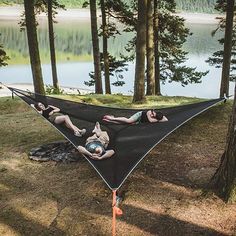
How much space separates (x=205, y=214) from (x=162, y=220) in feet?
1.95

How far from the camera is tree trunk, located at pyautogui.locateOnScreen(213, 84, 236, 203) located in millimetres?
4969

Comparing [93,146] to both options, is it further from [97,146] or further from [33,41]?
[33,41]

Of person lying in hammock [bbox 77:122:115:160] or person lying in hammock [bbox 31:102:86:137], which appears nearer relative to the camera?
person lying in hammock [bbox 77:122:115:160]

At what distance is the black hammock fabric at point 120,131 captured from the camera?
5111mm

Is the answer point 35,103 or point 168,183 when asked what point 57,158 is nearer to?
point 35,103

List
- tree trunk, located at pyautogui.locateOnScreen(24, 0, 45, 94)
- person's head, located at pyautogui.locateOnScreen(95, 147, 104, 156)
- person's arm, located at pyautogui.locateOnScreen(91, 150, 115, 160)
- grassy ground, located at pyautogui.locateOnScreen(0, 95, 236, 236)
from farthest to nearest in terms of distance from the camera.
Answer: tree trunk, located at pyautogui.locateOnScreen(24, 0, 45, 94) < person's head, located at pyautogui.locateOnScreen(95, 147, 104, 156) < person's arm, located at pyautogui.locateOnScreen(91, 150, 115, 160) < grassy ground, located at pyautogui.locateOnScreen(0, 95, 236, 236)

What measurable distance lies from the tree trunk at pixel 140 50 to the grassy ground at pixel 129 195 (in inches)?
126

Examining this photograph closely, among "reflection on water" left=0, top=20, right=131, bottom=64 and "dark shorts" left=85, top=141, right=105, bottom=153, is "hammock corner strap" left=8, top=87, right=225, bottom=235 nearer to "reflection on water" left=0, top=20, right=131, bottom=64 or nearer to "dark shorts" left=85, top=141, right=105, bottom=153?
"dark shorts" left=85, top=141, right=105, bottom=153

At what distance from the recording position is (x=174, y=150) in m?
7.21

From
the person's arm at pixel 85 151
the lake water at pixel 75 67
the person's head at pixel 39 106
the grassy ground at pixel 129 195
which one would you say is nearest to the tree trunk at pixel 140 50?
the grassy ground at pixel 129 195

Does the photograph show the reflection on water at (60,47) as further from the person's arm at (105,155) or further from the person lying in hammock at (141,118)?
the person's arm at (105,155)

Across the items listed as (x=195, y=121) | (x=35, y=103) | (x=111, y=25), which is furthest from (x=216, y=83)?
(x=35, y=103)

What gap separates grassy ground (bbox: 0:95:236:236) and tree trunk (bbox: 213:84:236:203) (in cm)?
16

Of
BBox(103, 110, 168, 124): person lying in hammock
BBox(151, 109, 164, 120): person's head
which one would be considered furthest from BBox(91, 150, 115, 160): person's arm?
BBox(151, 109, 164, 120): person's head
